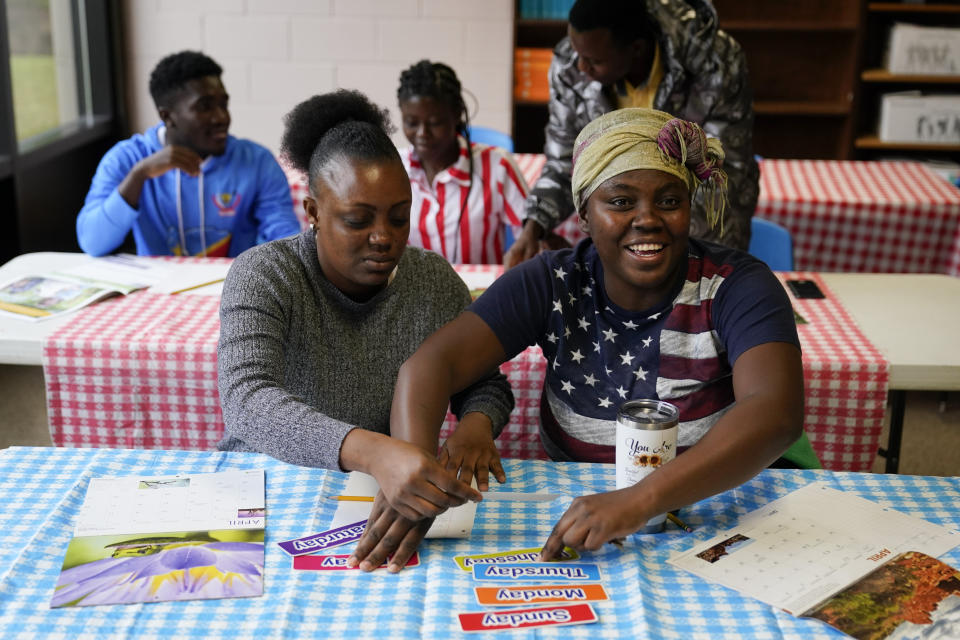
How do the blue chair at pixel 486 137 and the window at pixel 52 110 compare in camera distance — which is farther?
the window at pixel 52 110

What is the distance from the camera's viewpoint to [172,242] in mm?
2969

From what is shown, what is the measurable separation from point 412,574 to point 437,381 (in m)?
0.41

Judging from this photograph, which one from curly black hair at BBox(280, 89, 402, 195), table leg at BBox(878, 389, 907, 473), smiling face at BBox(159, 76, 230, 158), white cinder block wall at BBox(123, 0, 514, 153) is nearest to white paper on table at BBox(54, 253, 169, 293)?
smiling face at BBox(159, 76, 230, 158)

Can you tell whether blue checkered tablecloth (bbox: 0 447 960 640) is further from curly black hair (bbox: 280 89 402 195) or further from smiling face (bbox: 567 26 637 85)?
smiling face (bbox: 567 26 637 85)

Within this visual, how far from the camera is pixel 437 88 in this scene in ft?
9.36

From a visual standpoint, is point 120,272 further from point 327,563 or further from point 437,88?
point 327,563

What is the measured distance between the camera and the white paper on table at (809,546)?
1.25 meters

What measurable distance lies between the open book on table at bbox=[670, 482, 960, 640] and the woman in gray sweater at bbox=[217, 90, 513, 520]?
1.30 feet

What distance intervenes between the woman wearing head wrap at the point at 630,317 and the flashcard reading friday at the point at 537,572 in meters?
0.31

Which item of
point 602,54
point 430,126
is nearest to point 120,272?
point 430,126

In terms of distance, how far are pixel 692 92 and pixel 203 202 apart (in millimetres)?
1426

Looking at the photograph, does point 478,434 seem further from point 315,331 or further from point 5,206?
point 5,206

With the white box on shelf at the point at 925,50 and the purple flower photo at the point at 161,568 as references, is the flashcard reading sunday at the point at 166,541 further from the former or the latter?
the white box on shelf at the point at 925,50

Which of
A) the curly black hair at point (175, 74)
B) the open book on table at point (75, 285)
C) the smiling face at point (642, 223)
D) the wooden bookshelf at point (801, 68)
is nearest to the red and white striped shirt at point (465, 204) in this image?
the curly black hair at point (175, 74)
